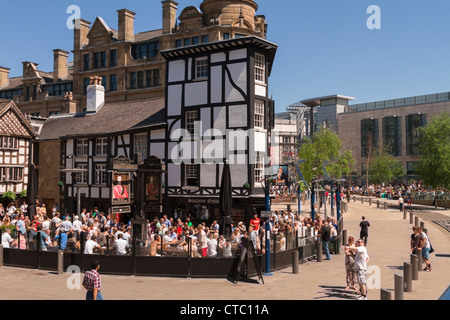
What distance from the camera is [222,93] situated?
2812 cm

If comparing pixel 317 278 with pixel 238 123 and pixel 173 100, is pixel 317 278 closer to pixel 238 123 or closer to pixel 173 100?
pixel 238 123

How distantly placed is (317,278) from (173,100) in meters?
18.0

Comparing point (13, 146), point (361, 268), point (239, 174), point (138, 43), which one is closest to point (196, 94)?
point (239, 174)

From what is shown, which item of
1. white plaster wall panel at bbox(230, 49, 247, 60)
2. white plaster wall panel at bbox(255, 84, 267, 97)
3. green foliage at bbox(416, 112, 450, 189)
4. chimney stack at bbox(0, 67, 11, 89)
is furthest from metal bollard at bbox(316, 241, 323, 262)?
chimney stack at bbox(0, 67, 11, 89)

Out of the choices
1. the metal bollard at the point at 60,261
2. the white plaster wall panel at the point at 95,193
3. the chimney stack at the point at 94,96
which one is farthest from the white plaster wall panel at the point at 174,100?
the metal bollard at the point at 60,261

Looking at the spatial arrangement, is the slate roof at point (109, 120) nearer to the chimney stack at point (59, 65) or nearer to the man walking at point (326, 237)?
the man walking at point (326, 237)

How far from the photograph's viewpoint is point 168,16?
50.6m

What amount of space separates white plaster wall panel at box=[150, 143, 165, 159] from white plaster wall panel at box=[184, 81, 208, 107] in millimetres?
3378

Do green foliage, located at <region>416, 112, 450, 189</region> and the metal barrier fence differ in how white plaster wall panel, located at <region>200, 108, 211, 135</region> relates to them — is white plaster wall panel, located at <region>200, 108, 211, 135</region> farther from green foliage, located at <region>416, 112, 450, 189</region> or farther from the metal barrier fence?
green foliage, located at <region>416, 112, 450, 189</region>

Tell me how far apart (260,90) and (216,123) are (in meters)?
3.50

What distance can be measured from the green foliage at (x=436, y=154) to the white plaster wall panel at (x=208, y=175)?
2992cm

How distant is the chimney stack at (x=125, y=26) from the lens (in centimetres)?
5353
